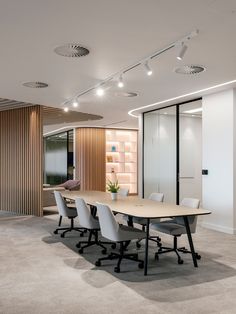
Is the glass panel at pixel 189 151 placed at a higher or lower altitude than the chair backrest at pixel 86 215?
higher

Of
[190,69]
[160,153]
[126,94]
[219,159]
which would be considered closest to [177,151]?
[160,153]

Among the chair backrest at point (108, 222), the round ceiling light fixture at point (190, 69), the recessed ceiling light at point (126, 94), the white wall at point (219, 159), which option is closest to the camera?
the chair backrest at point (108, 222)

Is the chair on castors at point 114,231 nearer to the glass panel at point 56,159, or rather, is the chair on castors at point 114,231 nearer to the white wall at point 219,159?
the white wall at point 219,159

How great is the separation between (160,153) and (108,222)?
4814 millimetres

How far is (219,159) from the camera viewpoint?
6523mm

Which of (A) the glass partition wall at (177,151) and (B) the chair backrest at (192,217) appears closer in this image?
(B) the chair backrest at (192,217)

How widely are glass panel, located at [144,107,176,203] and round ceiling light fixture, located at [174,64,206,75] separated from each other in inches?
112

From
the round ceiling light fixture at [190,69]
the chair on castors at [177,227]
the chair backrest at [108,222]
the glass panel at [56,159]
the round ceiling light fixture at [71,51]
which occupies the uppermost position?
the round ceiling light fixture at [71,51]

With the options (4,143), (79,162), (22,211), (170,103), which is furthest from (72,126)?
(170,103)

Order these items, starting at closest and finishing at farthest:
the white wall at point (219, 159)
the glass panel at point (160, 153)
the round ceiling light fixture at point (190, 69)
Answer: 1. the round ceiling light fixture at point (190, 69)
2. the white wall at point (219, 159)
3. the glass panel at point (160, 153)

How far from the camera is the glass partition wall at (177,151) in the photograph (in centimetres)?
792

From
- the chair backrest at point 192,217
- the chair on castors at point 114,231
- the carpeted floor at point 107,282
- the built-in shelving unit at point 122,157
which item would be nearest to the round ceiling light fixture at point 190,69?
the chair backrest at point 192,217

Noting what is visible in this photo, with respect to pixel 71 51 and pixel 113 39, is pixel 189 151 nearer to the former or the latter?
pixel 71 51

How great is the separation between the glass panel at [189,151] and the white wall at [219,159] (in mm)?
1089
